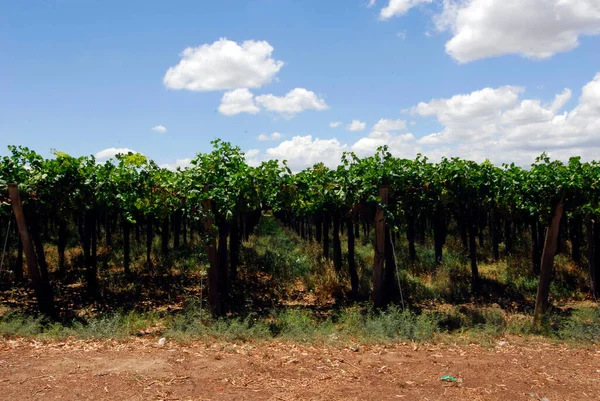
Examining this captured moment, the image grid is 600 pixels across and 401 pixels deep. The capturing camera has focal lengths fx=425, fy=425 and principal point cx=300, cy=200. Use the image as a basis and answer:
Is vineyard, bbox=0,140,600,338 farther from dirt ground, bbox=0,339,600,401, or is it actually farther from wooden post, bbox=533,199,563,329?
dirt ground, bbox=0,339,600,401

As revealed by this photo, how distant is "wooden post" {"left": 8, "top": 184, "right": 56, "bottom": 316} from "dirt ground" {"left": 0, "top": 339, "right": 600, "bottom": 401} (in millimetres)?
2280

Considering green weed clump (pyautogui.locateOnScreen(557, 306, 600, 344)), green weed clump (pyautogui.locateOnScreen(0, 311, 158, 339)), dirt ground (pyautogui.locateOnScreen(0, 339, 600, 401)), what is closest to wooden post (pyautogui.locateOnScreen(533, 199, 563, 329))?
green weed clump (pyautogui.locateOnScreen(557, 306, 600, 344))

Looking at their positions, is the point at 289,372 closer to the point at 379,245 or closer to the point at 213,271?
the point at 213,271

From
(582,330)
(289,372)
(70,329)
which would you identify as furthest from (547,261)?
(70,329)

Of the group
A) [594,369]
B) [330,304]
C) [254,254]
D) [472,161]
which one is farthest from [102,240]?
[594,369]

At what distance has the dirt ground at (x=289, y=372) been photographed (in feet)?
15.8

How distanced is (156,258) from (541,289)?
13.8m

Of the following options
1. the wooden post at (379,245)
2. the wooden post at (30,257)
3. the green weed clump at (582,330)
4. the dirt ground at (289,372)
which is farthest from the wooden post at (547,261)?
the wooden post at (30,257)

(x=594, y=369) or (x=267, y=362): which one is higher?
(x=267, y=362)

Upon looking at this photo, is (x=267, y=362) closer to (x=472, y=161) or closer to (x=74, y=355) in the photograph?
(x=74, y=355)

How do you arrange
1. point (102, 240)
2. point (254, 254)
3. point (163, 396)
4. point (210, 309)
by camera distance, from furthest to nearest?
1. point (102, 240)
2. point (254, 254)
3. point (210, 309)
4. point (163, 396)

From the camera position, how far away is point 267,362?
19.1 feet

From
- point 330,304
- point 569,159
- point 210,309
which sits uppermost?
point 569,159

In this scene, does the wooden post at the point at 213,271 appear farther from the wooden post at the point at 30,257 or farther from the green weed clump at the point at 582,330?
the green weed clump at the point at 582,330
